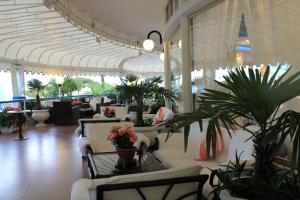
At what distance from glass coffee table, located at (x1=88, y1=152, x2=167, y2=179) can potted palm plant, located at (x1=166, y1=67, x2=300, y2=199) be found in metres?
1.42

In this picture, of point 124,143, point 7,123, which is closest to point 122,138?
point 124,143

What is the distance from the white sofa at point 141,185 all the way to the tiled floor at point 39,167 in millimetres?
2060

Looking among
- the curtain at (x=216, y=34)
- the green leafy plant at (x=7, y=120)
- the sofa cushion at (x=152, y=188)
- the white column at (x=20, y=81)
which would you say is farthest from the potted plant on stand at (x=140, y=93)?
the white column at (x=20, y=81)

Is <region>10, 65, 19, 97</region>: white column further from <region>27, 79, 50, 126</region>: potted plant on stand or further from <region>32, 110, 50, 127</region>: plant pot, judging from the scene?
<region>32, 110, 50, 127</region>: plant pot

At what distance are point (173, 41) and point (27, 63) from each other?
7193 millimetres

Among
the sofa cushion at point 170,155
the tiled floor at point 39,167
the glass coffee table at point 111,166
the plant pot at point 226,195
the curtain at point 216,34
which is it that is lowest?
the tiled floor at point 39,167

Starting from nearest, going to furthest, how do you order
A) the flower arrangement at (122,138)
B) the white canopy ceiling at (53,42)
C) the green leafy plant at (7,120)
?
1. the flower arrangement at (122,138)
2. the white canopy ceiling at (53,42)
3. the green leafy plant at (7,120)

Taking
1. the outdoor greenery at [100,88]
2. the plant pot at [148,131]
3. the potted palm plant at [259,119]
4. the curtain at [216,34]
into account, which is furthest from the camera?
the outdoor greenery at [100,88]

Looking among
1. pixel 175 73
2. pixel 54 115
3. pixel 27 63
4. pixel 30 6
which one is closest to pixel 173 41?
pixel 175 73

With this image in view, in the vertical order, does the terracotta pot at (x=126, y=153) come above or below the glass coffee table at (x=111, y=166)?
above

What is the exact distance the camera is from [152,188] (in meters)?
2.00

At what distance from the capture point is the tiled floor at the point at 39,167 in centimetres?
406

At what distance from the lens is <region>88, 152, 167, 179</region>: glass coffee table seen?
10.6ft

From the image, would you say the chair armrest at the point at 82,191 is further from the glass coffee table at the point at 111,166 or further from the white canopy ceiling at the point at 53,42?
the white canopy ceiling at the point at 53,42
